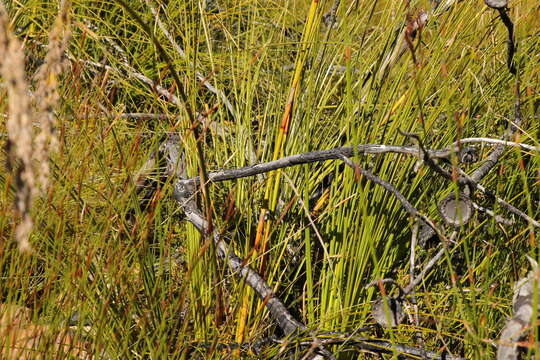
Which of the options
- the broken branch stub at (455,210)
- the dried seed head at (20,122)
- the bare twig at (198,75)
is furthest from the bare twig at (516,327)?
the bare twig at (198,75)

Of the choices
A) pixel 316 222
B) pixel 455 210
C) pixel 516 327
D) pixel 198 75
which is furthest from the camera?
pixel 198 75

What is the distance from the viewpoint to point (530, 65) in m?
1.27

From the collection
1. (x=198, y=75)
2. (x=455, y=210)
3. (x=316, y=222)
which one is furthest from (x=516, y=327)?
(x=198, y=75)

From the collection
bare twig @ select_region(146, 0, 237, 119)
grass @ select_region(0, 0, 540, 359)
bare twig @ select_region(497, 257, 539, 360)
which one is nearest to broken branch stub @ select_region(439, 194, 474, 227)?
grass @ select_region(0, 0, 540, 359)

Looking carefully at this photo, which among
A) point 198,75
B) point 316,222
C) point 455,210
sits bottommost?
point 316,222

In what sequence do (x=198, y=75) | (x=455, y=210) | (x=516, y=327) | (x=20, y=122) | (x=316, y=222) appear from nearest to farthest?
(x=20, y=122), (x=516, y=327), (x=455, y=210), (x=316, y=222), (x=198, y=75)

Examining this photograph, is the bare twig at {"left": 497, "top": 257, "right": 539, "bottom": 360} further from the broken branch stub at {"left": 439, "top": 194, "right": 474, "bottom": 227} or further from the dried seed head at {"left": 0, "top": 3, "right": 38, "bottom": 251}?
the dried seed head at {"left": 0, "top": 3, "right": 38, "bottom": 251}

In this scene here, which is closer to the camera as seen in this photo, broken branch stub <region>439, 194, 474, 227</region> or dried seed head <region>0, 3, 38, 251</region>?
dried seed head <region>0, 3, 38, 251</region>

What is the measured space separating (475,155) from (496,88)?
22 centimetres

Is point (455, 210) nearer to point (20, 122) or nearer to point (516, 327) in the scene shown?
point (516, 327)

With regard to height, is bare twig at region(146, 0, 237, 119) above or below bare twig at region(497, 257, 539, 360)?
above

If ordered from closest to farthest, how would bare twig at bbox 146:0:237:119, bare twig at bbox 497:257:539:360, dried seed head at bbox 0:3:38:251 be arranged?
dried seed head at bbox 0:3:38:251 < bare twig at bbox 497:257:539:360 < bare twig at bbox 146:0:237:119

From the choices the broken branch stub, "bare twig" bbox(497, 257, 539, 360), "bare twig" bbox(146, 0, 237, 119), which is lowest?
"bare twig" bbox(497, 257, 539, 360)

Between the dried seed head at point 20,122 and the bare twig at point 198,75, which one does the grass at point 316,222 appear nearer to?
the bare twig at point 198,75
